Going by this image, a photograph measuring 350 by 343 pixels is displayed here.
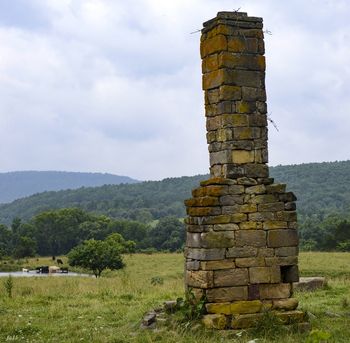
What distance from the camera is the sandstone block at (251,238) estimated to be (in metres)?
8.73

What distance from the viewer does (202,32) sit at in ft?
31.3

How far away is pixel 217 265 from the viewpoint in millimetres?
8547

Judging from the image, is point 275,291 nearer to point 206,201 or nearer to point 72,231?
point 206,201

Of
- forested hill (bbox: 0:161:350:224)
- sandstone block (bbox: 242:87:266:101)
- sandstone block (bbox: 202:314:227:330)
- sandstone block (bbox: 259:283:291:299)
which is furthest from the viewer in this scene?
forested hill (bbox: 0:161:350:224)

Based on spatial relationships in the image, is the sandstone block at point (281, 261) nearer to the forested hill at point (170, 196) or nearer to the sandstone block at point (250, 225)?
the sandstone block at point (250, 225)

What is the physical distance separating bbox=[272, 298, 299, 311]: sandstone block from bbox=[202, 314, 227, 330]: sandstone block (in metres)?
0.95

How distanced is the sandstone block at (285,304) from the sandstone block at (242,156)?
2.30 meters

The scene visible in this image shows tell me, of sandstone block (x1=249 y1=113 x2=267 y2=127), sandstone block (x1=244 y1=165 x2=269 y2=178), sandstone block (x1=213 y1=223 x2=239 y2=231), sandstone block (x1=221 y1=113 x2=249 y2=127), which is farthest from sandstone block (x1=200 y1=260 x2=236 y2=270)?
sandstone block (x1=221 y1=113 x2=249 y2=127)

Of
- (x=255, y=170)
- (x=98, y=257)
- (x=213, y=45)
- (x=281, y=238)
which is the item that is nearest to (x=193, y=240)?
(x=281, y=238)

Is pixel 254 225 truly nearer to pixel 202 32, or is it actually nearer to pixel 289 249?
pixel 289 249

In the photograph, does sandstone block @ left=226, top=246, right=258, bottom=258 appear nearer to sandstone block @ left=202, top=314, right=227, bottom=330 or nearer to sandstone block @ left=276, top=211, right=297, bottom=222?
sandstone block @ left=276, top=211, right=297, bottom=222

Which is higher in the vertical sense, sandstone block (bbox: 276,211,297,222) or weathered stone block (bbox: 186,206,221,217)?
weathered stone block (bbox: 186,206,221,217)

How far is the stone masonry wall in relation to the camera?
860 cm

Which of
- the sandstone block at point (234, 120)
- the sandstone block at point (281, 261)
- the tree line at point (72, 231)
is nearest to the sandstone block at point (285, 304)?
the sandstone block at point (281, 261)
